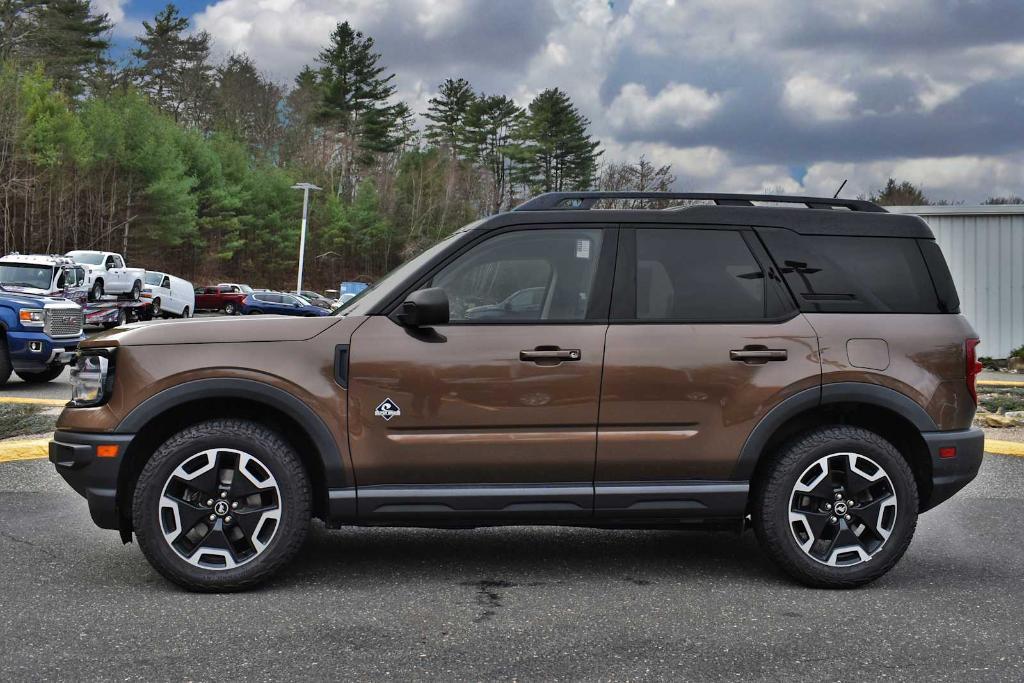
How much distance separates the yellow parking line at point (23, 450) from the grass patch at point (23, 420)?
49 cm

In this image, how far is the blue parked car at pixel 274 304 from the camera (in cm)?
4166

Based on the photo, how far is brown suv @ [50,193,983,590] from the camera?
4480 millimetres

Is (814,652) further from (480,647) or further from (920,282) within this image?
(920,282)

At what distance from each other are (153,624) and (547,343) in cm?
206

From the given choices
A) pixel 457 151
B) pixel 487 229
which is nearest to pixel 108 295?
pixel 487 229

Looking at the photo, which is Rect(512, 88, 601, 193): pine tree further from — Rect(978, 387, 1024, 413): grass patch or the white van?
Rect(978, 387, 1024, 413): grass patch

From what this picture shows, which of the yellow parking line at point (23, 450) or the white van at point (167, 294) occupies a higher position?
the white van at point (167, 294)

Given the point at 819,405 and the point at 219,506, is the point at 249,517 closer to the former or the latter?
the point at 219,506

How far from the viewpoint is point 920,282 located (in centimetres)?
491

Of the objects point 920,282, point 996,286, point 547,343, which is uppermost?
point 996,286

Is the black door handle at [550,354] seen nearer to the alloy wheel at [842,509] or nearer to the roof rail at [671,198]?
the roof rail at [671,198]

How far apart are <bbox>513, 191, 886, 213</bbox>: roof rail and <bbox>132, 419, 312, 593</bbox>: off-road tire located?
1659 millimetres

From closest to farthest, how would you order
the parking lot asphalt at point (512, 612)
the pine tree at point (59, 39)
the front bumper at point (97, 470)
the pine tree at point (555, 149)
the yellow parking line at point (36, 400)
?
the parking lot asphalt at point (512, 612)
the front bumper at point (97, 470)
the yellow parking line at point (36, 400)
the pine tree at point (59, 39)
the pine tree at point (555, 149)

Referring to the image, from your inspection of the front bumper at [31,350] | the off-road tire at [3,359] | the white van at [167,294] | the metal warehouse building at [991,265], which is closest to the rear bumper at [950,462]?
the front bumper at [31,350]
